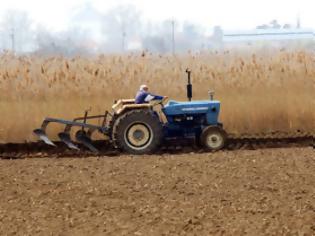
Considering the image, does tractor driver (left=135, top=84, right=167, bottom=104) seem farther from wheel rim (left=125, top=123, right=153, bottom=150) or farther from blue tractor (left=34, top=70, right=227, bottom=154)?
wheel rim (left=125, top=123, right=153, bottom=150)

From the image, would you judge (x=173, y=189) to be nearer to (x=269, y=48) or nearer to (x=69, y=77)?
(x=69, y=77)

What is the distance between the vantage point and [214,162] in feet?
33.4

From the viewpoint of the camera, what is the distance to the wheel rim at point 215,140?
12.5 m

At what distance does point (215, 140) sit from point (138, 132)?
1425 mm

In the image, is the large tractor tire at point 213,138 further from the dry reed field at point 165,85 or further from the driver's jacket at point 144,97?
the dry reed field at point 165,85

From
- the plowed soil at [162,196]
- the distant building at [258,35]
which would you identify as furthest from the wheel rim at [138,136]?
the distant building at [258,35]

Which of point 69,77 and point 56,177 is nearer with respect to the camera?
point 56,177

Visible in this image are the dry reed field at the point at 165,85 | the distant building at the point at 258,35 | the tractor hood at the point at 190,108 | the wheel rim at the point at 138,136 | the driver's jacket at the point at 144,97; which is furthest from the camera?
the distant building at the point at 258,35

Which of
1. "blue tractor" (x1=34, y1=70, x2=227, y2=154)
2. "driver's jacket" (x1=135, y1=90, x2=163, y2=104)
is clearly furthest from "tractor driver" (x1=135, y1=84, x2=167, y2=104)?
"blue tractor" (x1=34, y1=70, x2=227, y2=154)

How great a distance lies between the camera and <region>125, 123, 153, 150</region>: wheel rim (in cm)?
1223

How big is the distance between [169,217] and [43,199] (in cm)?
171

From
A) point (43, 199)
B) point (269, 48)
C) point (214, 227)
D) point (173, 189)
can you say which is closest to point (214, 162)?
point (173, 189)

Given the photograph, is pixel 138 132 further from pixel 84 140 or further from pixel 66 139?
pixel 66 139

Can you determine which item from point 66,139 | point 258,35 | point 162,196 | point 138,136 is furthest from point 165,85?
point 258,35
